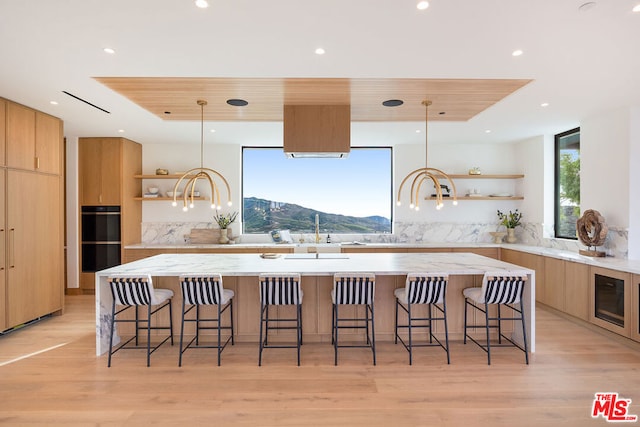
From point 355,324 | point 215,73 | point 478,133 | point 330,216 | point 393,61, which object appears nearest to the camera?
point 393,61

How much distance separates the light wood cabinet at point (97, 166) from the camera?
5754 millimetres

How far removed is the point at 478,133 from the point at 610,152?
1.72 meters

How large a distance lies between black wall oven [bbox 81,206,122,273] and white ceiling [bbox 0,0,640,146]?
2387 millimetres

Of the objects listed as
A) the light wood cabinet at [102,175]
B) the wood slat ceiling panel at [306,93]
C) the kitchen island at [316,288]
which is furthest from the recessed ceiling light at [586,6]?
the light wood cabinet at [102,175]

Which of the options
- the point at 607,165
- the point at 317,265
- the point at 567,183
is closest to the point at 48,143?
Answer: the point at 317,265

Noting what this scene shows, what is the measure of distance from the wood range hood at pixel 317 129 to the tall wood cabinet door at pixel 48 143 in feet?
10.6

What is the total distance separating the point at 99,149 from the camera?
577cm

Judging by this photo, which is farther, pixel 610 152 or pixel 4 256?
pixel 610 152

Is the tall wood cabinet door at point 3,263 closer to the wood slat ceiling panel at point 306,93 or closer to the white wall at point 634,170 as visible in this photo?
the wood slat ceiling panel at point 306,93

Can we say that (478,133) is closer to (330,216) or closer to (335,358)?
(330,216)

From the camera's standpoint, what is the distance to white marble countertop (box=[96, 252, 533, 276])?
10.7ft

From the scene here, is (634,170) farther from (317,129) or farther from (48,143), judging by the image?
(48,143)

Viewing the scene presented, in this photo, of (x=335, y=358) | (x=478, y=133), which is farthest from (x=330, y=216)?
(x=335, y=358)

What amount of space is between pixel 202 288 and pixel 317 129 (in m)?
2.10
